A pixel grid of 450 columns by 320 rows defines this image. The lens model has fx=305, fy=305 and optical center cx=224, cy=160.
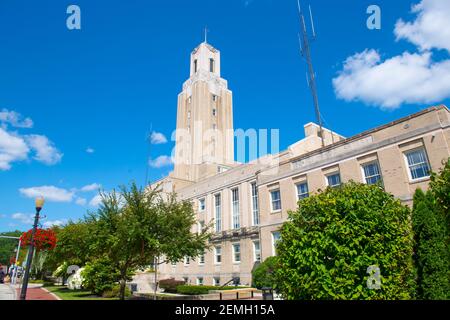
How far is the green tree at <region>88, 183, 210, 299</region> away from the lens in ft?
55.1

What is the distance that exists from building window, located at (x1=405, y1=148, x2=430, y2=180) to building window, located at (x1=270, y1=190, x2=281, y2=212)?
9947 mm

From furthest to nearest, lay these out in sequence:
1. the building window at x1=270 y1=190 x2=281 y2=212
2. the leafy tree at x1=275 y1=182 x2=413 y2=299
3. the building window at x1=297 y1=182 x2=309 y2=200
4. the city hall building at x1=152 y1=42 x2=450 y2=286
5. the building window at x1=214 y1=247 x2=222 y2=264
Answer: the building window at x1=214 y1=247 x2=222 y2=264 < the building window at x1=270 y1=190 x2=281 y2=212 < the building window at x1=297 y1=182 x2=309 y2=200 < the city hall building at x1=152 y1=42 x2=450 y2=286 < the leafy tree at x1=275 y1=182 x2=413 y2=299

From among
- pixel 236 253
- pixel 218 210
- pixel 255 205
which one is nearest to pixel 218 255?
pixel 236 253

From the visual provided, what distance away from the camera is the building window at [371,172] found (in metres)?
19.7

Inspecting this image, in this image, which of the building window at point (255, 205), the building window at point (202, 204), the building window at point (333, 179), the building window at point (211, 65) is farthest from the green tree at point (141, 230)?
the building window at point (211, 65)

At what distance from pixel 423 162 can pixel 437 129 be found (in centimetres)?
197

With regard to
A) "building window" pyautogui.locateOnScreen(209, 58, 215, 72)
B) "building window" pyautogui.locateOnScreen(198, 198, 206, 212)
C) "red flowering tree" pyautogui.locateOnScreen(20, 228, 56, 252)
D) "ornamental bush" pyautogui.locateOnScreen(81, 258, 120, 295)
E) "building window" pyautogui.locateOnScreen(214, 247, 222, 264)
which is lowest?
"ornamental bush" pyautogui.locateOnScreen(81, 258, 120, 295)

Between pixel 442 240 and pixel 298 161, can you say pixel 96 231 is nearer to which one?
pixel 298 161

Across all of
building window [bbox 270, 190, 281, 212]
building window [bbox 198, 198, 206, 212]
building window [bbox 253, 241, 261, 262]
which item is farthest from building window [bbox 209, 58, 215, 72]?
building window [bbox 270, 190, 281, 212]

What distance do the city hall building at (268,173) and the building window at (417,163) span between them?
0.05 meters

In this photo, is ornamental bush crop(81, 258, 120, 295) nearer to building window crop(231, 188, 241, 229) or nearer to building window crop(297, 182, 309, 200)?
building window crop(231, 188, 241, 229)

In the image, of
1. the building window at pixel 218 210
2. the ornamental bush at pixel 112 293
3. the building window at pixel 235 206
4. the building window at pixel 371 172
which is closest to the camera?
the building window at pixel 371 172

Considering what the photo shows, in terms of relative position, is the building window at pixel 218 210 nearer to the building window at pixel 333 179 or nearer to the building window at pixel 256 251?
the building window at pixel 256 251

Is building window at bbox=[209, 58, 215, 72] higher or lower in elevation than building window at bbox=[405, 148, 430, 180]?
higher
